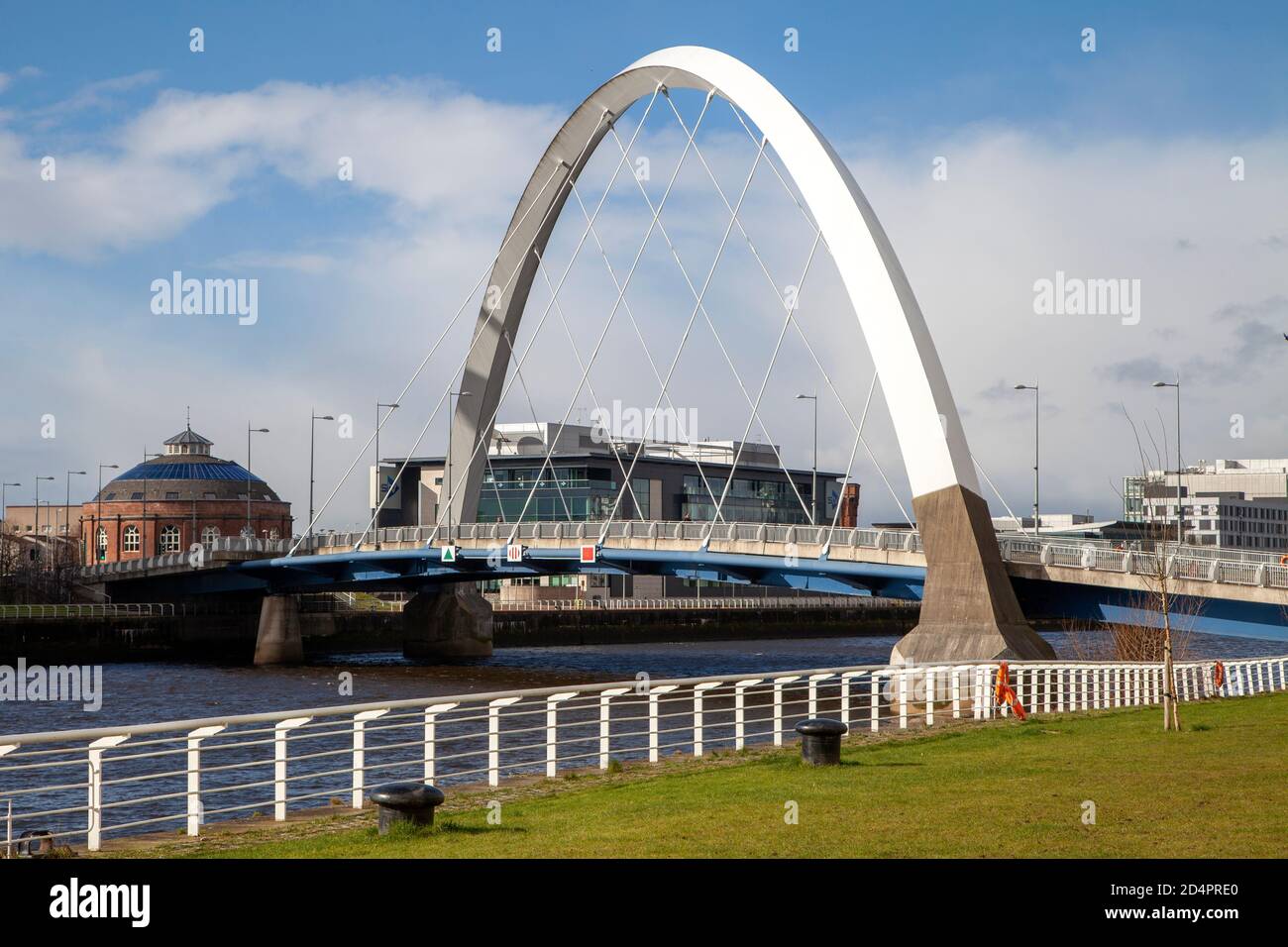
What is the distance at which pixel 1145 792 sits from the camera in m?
14.6

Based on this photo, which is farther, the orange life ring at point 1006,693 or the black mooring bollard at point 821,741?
the orange life ring at point 1006,693

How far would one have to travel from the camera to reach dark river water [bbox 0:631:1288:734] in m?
43.8

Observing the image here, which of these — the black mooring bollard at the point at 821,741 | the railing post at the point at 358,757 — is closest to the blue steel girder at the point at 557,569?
the black mooring bollard at the point at 821,741

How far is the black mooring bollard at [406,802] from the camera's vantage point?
12.1m

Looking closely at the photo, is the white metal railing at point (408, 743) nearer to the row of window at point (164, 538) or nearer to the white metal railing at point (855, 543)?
the white metal railing at point (855, 543)

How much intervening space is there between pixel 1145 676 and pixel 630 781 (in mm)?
20519

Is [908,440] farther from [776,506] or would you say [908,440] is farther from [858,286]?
[776,506]

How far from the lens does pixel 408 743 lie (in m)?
15.6

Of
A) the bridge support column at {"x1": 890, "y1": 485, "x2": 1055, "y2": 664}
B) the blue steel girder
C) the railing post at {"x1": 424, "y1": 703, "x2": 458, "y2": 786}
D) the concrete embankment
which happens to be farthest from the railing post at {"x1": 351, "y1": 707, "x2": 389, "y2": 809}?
the concrete embankment

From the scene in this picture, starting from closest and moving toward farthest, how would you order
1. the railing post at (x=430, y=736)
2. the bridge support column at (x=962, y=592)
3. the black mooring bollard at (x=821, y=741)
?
the railing post at (x=430, y=736) → the black mooring bollard at (x=821, y=741) → the bridge support column at (x=962, y=592)
